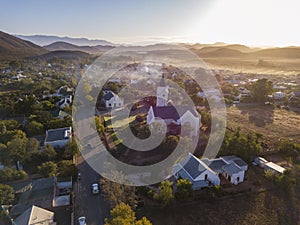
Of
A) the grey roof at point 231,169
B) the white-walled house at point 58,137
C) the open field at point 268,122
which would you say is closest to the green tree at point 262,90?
the open field at point 268,122

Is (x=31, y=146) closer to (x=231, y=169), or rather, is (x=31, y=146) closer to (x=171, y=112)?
(x=171, y=112)

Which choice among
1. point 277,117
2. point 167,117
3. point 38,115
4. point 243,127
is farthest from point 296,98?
point 38,115


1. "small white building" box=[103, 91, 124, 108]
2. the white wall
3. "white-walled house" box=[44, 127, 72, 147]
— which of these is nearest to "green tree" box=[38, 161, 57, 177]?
"white-walled house" box=[44, 127, 72, 147]

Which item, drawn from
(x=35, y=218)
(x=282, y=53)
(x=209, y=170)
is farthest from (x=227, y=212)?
(x=282, y=53)

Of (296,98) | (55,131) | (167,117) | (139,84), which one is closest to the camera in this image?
(55,131)

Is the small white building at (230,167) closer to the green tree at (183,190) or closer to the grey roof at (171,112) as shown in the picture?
the green tree at (183,190)

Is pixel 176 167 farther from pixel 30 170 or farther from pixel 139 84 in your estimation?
pixel 139 84
